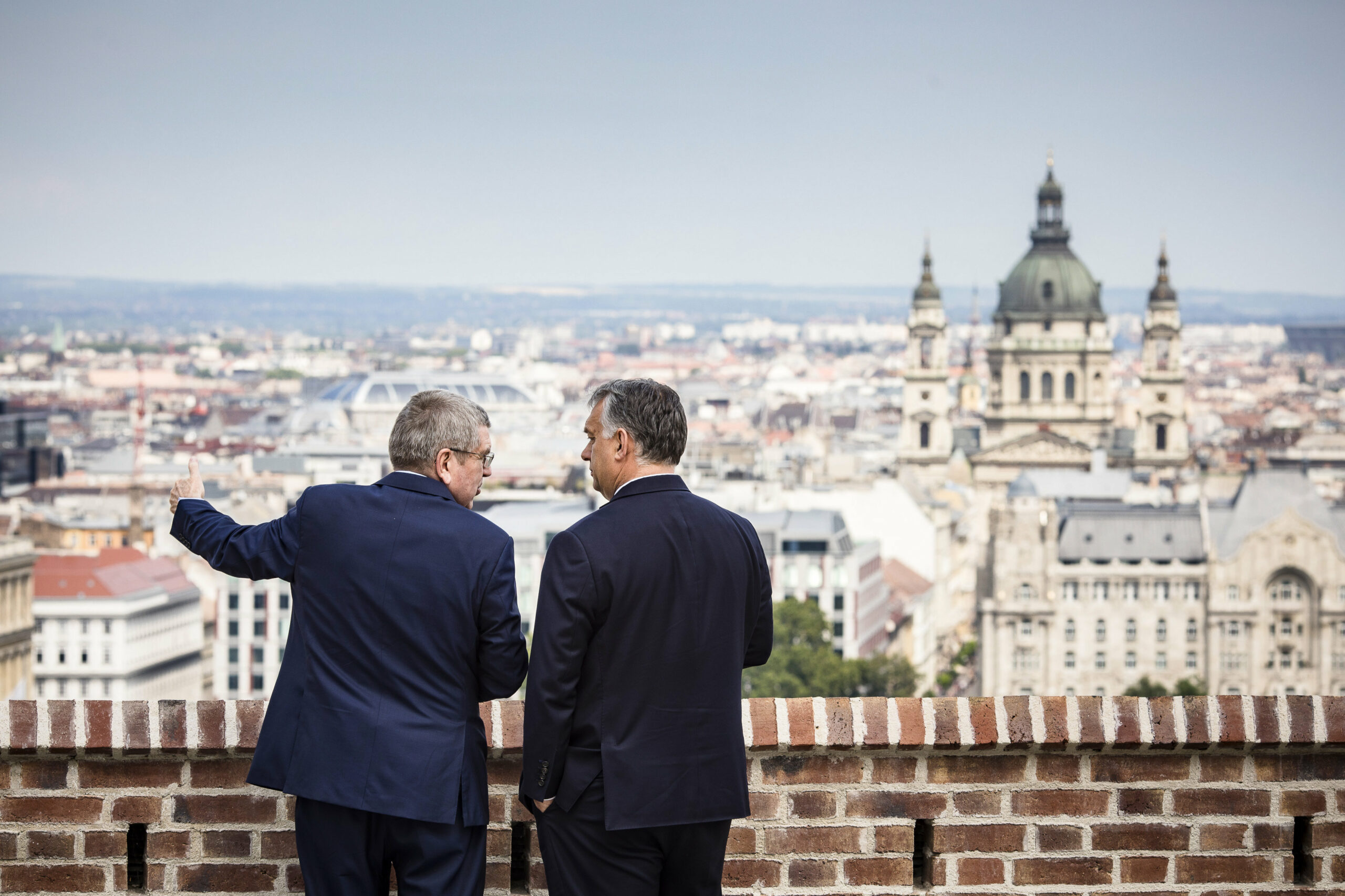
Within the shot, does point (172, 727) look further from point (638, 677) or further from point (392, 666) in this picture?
point (638, 677)

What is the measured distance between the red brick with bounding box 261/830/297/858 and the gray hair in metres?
1.59

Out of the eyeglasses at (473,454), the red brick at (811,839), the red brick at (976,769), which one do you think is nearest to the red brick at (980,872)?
the red brick at (976,769)

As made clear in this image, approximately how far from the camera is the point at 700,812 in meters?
6.48

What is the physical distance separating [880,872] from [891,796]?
30 cm

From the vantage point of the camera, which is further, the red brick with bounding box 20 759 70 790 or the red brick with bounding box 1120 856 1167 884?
the red brick with bounding box 1120 856 1167 884

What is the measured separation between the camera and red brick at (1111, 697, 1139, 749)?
7633 mm

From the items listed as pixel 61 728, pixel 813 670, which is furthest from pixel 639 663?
pixel 813 670

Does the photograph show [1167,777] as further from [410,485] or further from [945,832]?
[410,485]

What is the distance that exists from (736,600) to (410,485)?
1.14 meters

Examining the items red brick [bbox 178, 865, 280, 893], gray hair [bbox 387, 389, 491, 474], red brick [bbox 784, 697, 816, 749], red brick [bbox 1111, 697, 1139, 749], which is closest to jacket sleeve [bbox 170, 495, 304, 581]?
gray hair [bbox 387, 389, 491, 474]

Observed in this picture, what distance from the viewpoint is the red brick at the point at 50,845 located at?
24.5 feet

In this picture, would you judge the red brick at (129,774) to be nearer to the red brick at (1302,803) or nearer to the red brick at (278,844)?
the red brick at (278,844)

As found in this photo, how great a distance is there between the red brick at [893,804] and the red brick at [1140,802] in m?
0.67

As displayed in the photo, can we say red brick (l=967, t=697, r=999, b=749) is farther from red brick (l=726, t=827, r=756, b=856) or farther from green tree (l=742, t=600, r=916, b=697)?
green tree (l=742, t=600, r=916, b=697)
